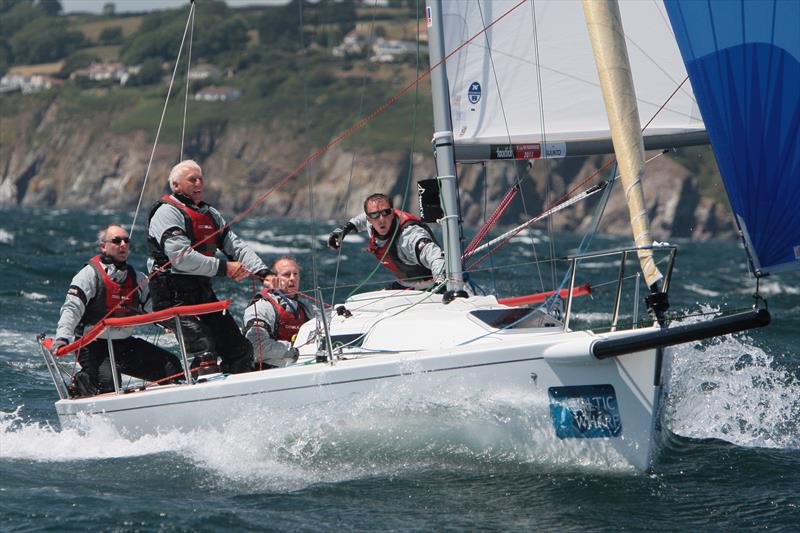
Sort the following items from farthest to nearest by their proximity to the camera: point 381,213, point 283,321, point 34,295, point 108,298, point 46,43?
point 46,43 → point 34,295 → point 283,321 → point 381,213 → point 108,298

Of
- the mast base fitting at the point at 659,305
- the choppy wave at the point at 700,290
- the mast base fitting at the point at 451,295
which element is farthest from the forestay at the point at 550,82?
the choppy wave at the point at 700,290

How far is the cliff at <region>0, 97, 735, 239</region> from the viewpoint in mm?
87062

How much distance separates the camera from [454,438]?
6617 mm

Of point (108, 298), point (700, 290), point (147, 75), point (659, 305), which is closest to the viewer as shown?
point (659, 305)

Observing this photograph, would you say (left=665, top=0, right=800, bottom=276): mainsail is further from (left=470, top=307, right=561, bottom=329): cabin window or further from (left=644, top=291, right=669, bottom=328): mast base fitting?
(left=470, top=307, right=561, bottom=329): cabin window

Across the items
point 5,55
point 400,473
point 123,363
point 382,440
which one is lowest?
point 400,473

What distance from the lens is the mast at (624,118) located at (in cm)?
645

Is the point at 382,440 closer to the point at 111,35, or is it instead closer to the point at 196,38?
the point at 196,38

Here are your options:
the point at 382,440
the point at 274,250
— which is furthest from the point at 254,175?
the point at 382,440

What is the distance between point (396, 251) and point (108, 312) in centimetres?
207

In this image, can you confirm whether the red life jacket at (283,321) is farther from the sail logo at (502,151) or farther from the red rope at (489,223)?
the sail logo at (502,151)

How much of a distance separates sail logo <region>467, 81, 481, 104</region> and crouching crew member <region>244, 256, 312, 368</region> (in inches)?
68.2

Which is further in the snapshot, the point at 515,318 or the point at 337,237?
the point at 337,237

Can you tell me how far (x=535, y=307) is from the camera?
7.39m
